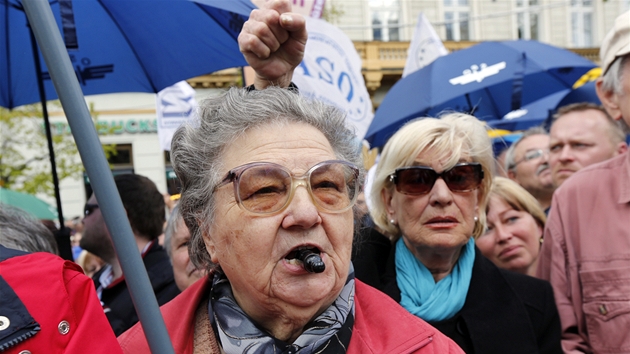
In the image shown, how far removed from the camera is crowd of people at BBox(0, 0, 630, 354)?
1.55m

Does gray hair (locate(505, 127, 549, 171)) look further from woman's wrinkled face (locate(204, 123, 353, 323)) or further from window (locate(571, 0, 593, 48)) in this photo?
window (locate(571, 0, 593, 48))

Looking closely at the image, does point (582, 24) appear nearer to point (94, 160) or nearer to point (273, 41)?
point (273, 41)

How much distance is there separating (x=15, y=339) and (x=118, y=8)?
227 centimetres

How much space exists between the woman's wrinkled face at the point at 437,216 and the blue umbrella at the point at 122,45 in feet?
4.06

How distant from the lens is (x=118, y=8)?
314 centimetres

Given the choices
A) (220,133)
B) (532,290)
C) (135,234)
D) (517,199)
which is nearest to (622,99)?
(532,290)

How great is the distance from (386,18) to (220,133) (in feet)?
66.2

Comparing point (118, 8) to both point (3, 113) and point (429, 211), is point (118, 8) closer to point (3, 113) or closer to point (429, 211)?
point (429, 211)

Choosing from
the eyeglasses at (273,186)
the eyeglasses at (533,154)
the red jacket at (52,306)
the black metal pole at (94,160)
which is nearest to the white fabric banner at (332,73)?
the eyeglasses at (533,154)

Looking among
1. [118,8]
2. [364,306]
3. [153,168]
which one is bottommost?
[153,168]

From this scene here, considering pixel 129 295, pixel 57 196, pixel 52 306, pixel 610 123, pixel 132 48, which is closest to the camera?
pixel 52 306

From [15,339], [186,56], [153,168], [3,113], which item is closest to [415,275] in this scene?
[15,339]

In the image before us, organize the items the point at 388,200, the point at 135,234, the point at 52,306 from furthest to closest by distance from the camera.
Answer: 1. the point at 135,234
2. the point at 388,200
3. the point at 52,306

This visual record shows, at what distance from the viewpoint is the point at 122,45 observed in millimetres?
3387
